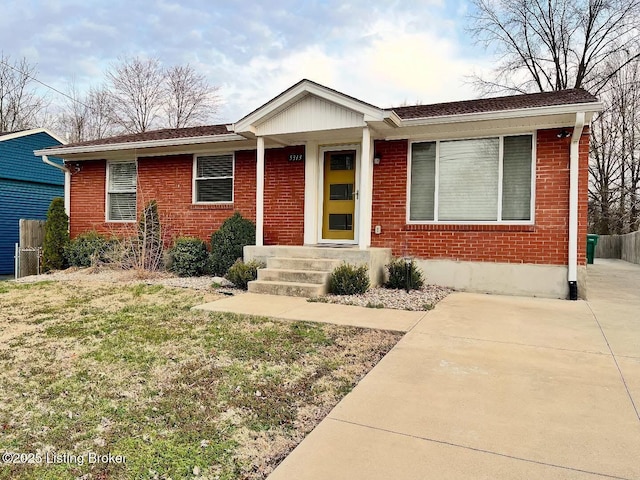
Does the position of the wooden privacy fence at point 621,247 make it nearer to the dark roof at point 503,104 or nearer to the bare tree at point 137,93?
the dark roof at point 503,104

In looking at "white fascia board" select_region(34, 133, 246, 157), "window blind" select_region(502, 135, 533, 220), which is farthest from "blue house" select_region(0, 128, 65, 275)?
"window blind" select_region(502, 135, 533, 220)

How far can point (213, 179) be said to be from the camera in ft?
33.3

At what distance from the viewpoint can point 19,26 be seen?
16.4 metres

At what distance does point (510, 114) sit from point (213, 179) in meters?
6.62

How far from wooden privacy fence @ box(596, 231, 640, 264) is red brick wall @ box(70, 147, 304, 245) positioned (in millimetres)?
15749

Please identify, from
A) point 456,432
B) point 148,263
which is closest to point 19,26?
point 148,263

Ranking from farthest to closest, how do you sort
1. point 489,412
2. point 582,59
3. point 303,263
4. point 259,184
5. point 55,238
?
point 582,59
point 55,238
point 259,184
point 303,263
point 489,412

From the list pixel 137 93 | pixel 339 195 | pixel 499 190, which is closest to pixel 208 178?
pixel 339 195

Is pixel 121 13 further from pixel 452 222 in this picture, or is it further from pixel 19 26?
pixel 452 222

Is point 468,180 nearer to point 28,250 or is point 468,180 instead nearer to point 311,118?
point 311,118

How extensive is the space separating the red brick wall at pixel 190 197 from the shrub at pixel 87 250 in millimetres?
510

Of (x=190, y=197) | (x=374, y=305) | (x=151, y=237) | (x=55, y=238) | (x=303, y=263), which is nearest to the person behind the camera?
(x=374, y=305)

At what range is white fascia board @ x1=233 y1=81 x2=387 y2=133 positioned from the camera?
7191 mm

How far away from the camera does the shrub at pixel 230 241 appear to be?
889 centimetres
